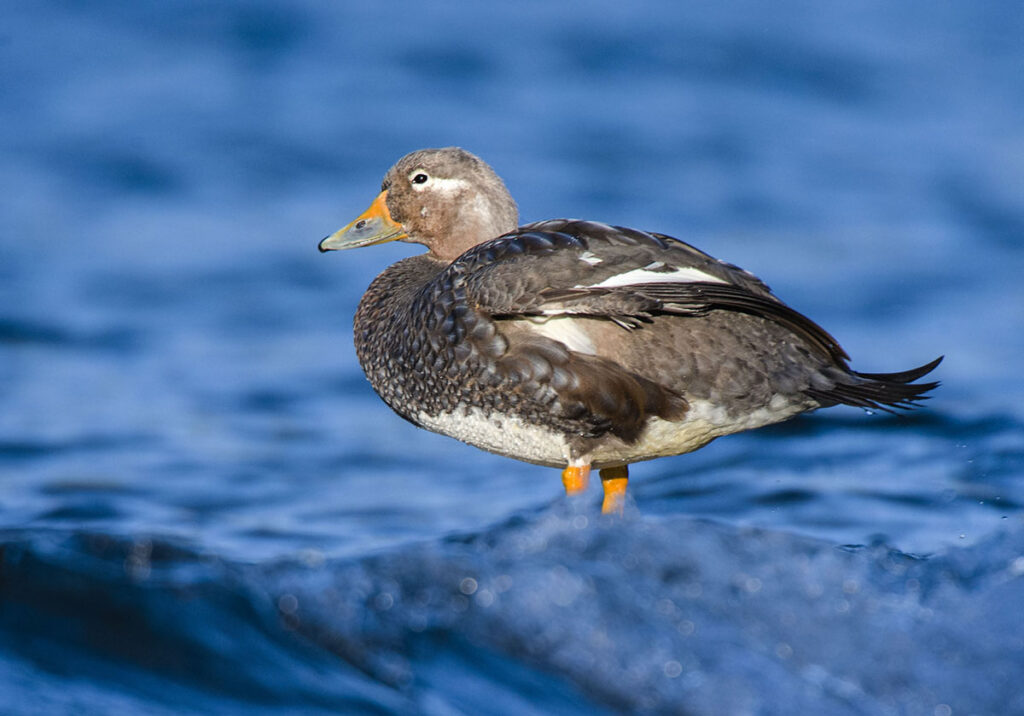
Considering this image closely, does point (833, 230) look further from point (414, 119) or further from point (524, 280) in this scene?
point (524, 280)

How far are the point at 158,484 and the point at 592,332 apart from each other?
4061 mm

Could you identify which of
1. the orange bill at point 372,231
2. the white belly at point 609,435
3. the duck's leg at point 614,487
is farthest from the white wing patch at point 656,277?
the orange bill at point 372,231

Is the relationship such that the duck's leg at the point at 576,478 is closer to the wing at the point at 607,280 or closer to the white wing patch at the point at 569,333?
the white wing patch at the point at 569,333

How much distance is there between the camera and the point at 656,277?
16.9 ft

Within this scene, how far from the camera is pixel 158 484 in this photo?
833 cm

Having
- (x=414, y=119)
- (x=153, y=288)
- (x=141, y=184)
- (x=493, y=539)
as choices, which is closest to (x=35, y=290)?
(x=153, y=288)

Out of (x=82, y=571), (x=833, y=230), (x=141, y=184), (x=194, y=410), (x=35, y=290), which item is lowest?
(x=82, y=571)

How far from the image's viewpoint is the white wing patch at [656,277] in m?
5.12

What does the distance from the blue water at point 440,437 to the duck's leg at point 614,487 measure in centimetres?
28

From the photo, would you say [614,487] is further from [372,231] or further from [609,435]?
[372,231]

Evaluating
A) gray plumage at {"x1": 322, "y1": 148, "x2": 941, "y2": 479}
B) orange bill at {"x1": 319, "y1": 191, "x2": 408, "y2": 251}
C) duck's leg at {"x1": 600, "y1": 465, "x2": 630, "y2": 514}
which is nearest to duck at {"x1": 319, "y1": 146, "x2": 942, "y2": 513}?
gray plumage at {"x1": 322, "y1": 148, "x2": 941, "y2": 479}

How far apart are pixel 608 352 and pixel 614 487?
1.24 m

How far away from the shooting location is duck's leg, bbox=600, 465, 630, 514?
628cm

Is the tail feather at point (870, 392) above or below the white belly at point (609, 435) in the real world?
above
